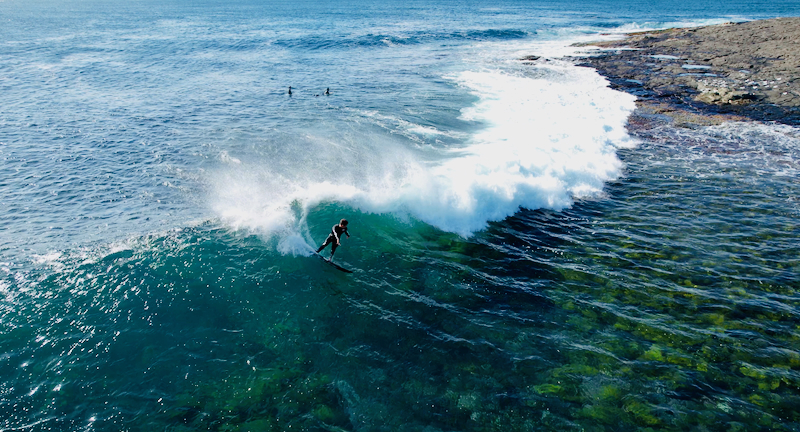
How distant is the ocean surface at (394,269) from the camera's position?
11758mm

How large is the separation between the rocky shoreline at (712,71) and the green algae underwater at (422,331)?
69.0 feet

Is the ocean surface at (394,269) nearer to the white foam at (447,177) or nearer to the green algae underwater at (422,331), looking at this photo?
the green algae underwater at (422,331)

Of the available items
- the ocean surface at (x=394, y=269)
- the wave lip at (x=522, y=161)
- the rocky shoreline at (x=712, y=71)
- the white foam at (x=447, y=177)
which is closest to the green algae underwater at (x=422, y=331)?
the ocean surface at (x=394, y=269)

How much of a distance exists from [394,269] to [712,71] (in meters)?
50.2

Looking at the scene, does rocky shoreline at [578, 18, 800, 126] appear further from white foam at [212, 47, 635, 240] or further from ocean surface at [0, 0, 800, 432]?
white foam at [212, 47, 635, 240]

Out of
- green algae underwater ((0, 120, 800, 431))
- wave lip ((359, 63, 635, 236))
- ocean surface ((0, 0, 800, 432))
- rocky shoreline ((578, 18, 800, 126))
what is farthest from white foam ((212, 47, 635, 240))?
rocky shoreline ((578, 18, 800, 126))

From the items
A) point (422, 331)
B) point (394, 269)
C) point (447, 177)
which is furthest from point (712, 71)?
point (422, 331)

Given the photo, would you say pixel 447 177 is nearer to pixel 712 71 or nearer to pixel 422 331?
pixel 422 331

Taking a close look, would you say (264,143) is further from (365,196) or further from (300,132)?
(365,196)

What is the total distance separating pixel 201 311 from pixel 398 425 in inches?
327

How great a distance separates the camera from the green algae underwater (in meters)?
11.4

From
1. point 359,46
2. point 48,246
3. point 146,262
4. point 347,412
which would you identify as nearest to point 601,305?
point 347,412

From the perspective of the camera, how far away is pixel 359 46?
7362cm

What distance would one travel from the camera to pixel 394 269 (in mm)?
17625
